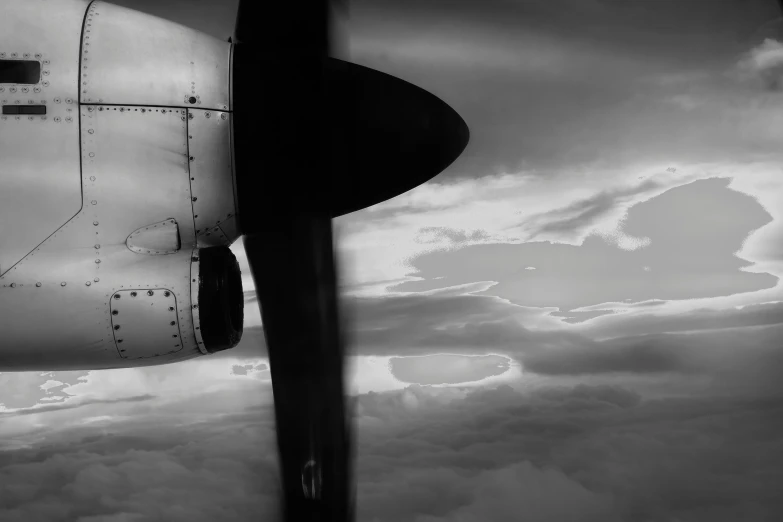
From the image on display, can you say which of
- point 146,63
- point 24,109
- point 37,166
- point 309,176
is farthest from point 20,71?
point 309,176

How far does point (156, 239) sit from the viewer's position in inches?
252

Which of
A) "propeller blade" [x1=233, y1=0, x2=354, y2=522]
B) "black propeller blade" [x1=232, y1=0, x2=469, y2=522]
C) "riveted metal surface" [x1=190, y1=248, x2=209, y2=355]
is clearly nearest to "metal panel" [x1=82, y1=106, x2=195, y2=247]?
"riveted metal surface" [x1=190, y1=248, x2=209, y2=355]

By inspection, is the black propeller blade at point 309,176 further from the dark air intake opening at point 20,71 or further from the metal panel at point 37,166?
the dark air intake opening at point 20,71

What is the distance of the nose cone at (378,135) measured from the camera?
271 inches

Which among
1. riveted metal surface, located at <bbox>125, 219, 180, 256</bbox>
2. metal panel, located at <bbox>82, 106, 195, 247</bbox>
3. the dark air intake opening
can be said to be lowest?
riveted metal surface, located at <bbox>125, 219, 180, 256</bbox>

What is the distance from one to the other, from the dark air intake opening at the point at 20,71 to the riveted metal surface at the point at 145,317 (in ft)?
7.25

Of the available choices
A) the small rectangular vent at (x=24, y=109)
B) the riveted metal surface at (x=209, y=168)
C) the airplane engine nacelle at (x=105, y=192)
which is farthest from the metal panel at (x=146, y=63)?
the small rectangular vent at (x=24, y=109)

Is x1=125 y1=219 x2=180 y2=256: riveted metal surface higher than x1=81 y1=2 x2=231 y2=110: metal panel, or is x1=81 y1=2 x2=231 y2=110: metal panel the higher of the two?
x1=81 y1=2 x2=231 y2=110: metal panel

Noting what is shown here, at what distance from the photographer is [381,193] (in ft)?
24.7

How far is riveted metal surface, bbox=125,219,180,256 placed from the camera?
635 centimetres

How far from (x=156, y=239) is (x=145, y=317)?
29.3 inches

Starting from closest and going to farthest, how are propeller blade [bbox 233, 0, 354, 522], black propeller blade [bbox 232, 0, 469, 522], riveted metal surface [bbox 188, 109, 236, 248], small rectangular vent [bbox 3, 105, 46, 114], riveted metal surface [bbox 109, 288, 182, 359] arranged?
riveted metal surface [bbox 109, 288, 182, 359], small rectangular vent [bbox 3, 105, 46, 114], riveted metal surface [bbox 188, 109, 236, 248], black propeller blade [bbox 232, 0, 469, 522], propeller blade [bbox 233, 0, 354, 522]

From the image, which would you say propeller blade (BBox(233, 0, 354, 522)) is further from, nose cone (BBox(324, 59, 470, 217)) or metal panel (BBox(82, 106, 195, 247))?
metal panel (BBox(82, 106, 195, 247))

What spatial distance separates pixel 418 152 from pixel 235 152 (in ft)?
→ 6.36
